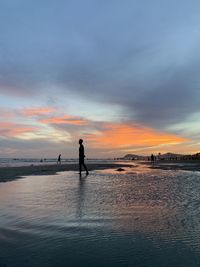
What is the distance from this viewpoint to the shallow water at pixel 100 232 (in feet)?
16.0

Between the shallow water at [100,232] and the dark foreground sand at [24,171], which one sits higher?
the dark foreground sand at [24,171]

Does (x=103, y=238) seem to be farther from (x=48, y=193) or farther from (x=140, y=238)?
(x=48, y=193)

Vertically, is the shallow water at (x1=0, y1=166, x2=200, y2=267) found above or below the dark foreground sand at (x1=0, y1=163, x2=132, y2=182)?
below

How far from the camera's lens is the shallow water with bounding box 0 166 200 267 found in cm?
486

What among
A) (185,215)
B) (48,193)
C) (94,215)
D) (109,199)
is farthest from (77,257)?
(48,193)

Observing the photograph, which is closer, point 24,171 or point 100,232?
point 100,232

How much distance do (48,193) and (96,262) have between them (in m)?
7.82

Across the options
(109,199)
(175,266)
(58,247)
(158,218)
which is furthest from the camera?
(109,199)

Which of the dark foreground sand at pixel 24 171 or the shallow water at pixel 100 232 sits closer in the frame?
the shallow water at pixel 100 232

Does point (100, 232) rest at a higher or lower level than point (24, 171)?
lower

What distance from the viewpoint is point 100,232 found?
6.37 m

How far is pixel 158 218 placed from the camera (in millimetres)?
7637

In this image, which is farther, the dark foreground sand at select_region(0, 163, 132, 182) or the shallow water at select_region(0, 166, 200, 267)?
the dark foreground sand at select_region(0, 163, 132, 182)

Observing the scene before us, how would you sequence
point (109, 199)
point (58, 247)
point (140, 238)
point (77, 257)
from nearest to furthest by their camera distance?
point (77, 257) → point (58, 247) → point (140, 238) → point (109, 199)
